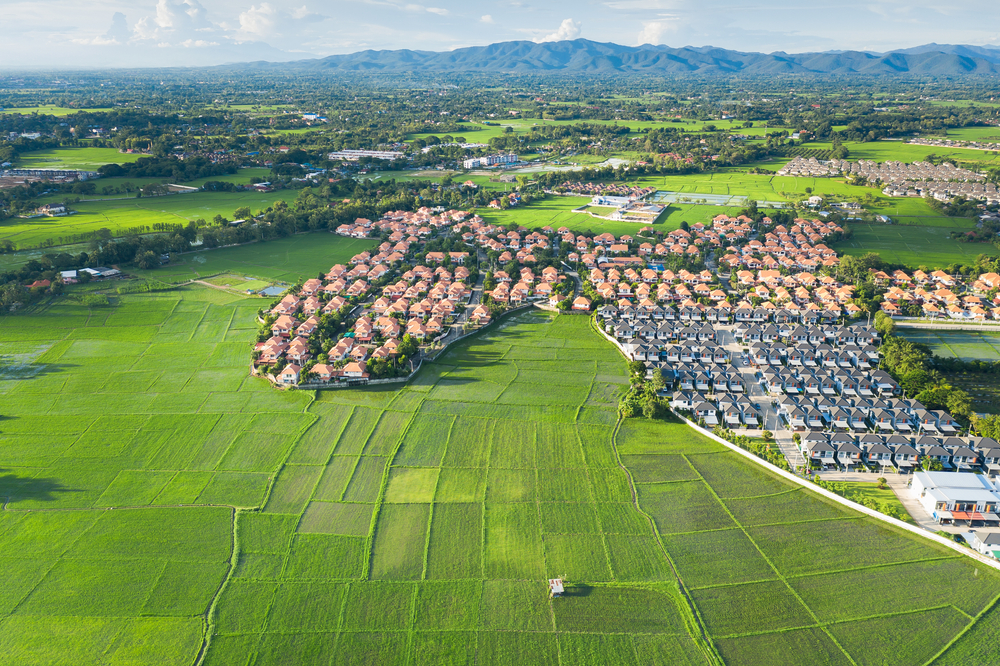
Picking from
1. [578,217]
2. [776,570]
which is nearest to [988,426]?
[776,570]

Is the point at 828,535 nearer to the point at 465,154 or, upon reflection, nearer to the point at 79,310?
the point at 79,310

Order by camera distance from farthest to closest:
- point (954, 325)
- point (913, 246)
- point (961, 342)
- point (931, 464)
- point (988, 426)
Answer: point (913, 246), point (954, 325), point (961, 342), point (988, 426), point (931, 464)

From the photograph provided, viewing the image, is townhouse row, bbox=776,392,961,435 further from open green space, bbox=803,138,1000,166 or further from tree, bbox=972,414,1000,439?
open green space, bbox=803,138,1000,166

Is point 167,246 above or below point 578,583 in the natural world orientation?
above

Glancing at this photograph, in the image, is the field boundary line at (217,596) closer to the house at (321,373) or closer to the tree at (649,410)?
the house at (321,373)

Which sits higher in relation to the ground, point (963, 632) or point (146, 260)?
point (146, 260)

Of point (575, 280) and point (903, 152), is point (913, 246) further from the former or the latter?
point (903, 152)

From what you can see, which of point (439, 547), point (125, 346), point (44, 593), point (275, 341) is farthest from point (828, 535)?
point (125, 346)
